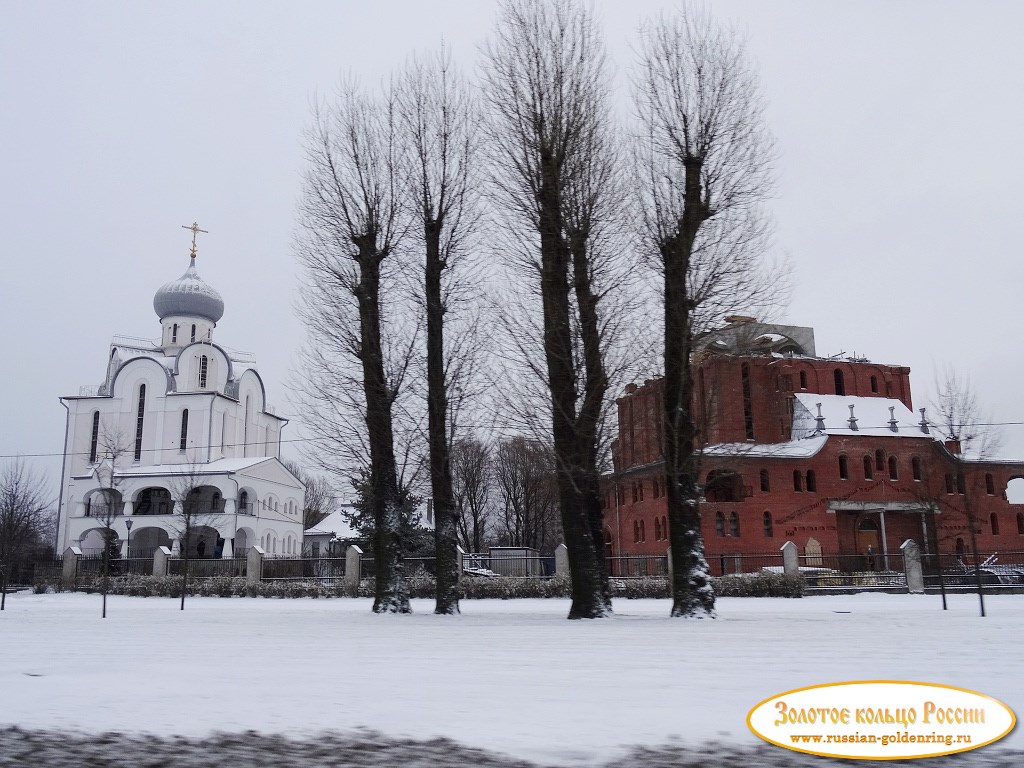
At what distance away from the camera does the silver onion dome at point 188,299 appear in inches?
2517

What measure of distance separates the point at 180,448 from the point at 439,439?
154 ft

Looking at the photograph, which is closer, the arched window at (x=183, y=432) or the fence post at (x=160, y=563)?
the fence post at (x=160, y=563)

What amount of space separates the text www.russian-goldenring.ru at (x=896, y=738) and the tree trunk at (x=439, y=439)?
13944 mm

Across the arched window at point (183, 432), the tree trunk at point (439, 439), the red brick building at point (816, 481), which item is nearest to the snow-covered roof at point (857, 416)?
the red brick building at point (816, 481)

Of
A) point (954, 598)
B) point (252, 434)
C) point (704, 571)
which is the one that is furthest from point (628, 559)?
point (252, 434)

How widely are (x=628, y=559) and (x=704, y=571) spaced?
20.0 meters

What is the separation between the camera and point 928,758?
4.54 meters

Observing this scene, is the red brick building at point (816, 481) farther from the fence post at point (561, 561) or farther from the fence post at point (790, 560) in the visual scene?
the fence post at point (561, 561)

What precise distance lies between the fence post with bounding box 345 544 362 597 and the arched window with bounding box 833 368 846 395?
34.9 metres

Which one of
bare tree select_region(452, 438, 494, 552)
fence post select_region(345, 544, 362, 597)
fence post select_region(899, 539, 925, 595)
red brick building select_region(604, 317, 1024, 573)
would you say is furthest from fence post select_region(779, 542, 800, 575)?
bare tree select_region(452, 438, 494, 552)

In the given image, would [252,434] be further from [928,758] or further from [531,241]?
[928,758]

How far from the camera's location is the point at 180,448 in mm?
59250

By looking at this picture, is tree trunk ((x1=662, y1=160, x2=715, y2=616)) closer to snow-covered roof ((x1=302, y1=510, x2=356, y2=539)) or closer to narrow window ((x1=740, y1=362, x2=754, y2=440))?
narrow window ((x1=740, y1=362, x2=754, y2=440))

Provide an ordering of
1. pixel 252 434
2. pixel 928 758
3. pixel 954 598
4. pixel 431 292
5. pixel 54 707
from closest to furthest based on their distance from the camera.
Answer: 1. pixel 928 758
2. pixel 54 707
3. pixel 431 292
4. pixel 954 598
5. pixel 252 434
